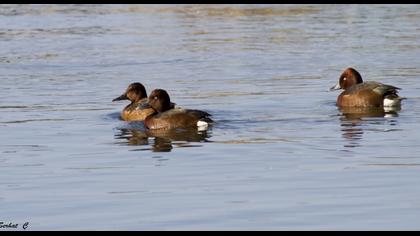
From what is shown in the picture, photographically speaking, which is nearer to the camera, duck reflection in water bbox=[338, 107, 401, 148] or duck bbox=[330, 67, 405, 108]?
duck reflection in water bbox=[338, 107, 401, 148]

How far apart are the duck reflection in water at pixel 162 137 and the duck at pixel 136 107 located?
0.83 meters

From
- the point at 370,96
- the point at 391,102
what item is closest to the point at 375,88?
the point at 370,96

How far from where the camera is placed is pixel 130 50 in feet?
103

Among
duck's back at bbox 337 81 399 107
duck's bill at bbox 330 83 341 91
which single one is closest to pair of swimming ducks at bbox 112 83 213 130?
duck's back at bbox 337 81 399 107

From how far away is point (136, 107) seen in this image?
19266 mm

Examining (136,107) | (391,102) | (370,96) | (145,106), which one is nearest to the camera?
(145,106)

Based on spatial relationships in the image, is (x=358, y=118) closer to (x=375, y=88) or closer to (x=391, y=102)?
(x=391, y=102)

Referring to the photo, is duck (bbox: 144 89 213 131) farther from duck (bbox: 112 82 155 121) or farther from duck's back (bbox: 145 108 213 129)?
duck (bbox: 112 82 155 121)

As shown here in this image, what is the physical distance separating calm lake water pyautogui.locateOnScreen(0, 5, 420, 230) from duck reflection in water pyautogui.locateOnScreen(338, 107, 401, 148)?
10 cm

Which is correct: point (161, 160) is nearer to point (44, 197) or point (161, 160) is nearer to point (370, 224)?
point (44, 197)

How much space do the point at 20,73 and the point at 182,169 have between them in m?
13.7

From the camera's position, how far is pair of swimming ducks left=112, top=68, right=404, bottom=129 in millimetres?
17703

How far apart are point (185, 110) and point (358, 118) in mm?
3001

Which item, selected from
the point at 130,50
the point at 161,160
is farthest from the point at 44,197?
the point at 130,50
